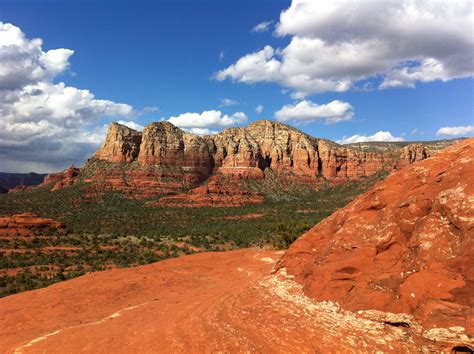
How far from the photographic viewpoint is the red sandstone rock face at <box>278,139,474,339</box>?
29.1 feet

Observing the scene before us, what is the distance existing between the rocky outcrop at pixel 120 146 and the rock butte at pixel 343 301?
103 metres

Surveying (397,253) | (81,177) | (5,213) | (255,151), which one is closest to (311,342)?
(397,253)

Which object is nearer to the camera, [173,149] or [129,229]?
[129,229]

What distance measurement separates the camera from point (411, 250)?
34.2 feet

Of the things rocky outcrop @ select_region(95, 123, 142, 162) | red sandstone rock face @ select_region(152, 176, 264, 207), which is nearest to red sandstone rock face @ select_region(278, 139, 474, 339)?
red sandstone rock face @ select_region(152, 176, 264, 207)

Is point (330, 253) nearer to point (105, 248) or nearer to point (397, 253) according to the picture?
point (397, 253)

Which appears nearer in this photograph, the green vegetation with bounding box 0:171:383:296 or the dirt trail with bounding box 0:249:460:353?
the dirt trail with bounding box 0:249:460:353

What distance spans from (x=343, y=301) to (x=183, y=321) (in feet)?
17.0

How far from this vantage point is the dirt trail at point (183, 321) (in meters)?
9.04

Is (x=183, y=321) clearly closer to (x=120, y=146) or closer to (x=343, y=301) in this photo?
(x=343, y=301)

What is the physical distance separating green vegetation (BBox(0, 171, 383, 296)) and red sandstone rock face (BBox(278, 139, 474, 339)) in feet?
55.2

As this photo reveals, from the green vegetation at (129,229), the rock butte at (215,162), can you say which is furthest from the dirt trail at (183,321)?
the rock butte at (215,162)

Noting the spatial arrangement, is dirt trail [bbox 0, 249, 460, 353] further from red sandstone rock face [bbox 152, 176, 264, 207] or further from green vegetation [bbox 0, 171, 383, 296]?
red sandstone rock face [bbox 152, 176, 264, 207]

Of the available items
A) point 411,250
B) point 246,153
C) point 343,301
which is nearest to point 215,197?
point 246,153
